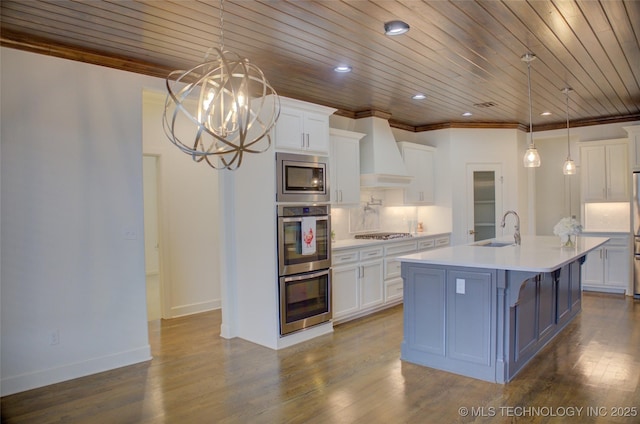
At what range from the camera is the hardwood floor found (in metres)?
2.95

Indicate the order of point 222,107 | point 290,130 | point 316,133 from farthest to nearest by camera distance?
point 316,133 → point 290,130 → point 222,107

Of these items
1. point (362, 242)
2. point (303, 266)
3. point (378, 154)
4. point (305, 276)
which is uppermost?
point (378, 154)

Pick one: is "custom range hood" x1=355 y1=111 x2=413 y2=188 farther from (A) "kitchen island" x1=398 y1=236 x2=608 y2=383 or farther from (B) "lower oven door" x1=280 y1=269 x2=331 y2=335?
(A) "kitchen island" x1=398 y1=236 x2=608 y2=383

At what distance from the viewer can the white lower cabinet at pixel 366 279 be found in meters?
5.05

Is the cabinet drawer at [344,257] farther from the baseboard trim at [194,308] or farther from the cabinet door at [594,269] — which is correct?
the cabinet door at [594,269]

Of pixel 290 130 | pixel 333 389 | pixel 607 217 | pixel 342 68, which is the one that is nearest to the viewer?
pixel 333 389

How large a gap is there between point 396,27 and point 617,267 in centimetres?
560

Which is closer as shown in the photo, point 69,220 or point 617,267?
point 69,220

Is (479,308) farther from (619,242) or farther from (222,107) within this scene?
(619,242)

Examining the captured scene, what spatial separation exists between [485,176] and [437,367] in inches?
171

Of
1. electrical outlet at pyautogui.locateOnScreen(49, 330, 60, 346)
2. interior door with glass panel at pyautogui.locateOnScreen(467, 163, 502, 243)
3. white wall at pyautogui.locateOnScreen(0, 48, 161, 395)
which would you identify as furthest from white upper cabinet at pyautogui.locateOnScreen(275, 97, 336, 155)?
interior door with glass panel at pyautogui.locateOnScreen(467, 163, 502, 243)

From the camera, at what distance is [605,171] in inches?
267

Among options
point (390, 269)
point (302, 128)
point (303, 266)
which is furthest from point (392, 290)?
point (302, 128)

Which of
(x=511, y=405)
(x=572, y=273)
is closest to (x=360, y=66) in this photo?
(x=511, y=405)
